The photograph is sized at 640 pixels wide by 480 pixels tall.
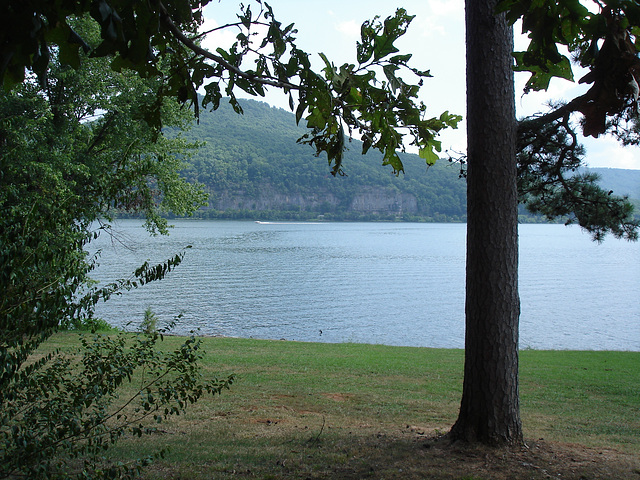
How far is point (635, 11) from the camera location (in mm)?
1741

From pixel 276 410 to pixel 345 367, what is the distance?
3.80 m

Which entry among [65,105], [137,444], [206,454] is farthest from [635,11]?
[65,105]

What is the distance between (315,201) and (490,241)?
386 ft

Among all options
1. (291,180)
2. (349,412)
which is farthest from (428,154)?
(291,180)

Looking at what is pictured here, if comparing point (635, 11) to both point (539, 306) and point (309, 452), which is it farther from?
point (539, 306)

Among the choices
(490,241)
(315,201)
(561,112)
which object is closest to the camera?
(490,241)

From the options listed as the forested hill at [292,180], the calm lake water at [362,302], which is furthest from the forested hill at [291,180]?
the calm lake water at [362,302]

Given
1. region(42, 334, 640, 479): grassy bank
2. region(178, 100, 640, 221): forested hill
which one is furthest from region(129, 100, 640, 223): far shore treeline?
region(42, 334, 640, 479): grassy bank

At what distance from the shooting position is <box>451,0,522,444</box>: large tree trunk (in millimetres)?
3975

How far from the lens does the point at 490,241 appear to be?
4055mm

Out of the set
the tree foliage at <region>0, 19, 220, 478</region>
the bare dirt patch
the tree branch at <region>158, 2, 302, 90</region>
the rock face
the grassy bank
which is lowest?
the grassy bank

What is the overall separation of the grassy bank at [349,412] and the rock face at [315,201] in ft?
333

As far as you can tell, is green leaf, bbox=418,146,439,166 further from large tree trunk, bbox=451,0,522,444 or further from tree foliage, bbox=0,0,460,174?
large tree trunk, bbox=451,0,522,444

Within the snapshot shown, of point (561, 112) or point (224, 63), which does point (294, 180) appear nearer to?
point (561, 112)
